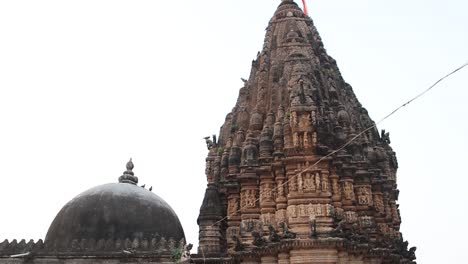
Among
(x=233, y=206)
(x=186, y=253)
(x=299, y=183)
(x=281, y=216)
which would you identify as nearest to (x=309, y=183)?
(x=299, y=183)

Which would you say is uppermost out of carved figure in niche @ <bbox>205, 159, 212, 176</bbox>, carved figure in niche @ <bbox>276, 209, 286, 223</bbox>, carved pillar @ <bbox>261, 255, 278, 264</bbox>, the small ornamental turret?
carved figure in niche @ <bbox>205, 159, 212, 176</bbox>

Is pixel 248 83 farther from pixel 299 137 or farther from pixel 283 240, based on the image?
pixel 283 240

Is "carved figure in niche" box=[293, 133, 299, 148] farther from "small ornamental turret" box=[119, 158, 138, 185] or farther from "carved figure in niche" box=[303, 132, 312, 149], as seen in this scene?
"small ornamental turret" box=[119, 158, 138, 185]

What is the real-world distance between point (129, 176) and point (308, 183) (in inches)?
271

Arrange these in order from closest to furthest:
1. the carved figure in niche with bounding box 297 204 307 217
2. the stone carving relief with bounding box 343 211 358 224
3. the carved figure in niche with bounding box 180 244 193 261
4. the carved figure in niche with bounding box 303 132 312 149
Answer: the carved figure in niche with bounding box 180 244 193 261 < the carved figure in niche with bounding box 297 204 307 217 < the carved figure in niche with bounding box 303 132 312 149 < the stone carving relief with bounding box 343 211 358 224

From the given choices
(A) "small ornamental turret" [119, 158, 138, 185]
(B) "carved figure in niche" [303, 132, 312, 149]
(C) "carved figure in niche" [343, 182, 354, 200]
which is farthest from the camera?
(A) "small ornamental turret" [119, 158, 138, 185]

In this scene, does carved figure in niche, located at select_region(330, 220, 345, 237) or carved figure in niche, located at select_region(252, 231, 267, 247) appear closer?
carved figure in niche, located at select_region(330, 220, 345, 237)

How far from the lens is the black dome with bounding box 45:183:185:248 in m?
16.2

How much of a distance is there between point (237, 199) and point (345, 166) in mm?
4055

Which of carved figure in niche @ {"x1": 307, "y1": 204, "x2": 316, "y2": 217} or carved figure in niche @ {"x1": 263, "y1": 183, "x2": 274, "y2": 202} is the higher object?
carved figure in niche @ {"x1": 263, "y1": 183, "x2": 274, "y2": 202}

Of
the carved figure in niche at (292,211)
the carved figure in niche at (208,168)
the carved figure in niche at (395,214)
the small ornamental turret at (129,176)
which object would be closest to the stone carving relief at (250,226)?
the carved figure in niche at (292,211)

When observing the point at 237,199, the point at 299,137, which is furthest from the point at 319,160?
the point at 237,199

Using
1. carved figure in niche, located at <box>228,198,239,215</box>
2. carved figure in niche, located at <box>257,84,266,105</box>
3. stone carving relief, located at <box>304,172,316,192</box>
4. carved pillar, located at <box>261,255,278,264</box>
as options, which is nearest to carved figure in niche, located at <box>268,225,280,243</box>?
carved pillar, located at <box>261,255,278,264</box>

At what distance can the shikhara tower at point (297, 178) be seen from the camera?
16.0 m
